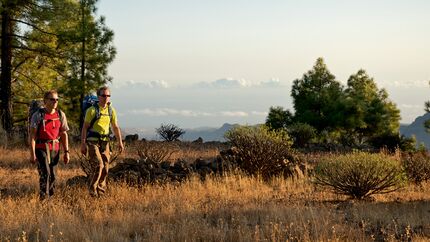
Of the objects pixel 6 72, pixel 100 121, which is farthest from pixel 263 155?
pixel 6 72

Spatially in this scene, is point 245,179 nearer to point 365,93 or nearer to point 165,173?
point 165,173

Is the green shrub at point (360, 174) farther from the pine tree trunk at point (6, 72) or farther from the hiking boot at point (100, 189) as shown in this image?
the pine tree trunk at point (6, 72)

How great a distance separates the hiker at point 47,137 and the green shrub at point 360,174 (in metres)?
5.53

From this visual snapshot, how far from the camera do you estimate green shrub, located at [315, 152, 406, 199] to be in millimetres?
10492

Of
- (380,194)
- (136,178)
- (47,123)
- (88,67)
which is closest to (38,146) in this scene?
(47,123)

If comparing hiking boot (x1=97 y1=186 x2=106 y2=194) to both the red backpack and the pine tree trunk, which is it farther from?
the pine tree trunk

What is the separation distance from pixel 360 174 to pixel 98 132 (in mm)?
5389

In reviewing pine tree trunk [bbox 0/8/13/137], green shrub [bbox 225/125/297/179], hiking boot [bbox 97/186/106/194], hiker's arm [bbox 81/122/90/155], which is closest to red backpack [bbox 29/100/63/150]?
hiker's arm [bbox 81/122/90/155]

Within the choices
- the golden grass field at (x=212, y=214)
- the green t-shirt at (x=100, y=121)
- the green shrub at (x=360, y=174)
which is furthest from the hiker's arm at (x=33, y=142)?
the green shrub at (x=360, y=174)

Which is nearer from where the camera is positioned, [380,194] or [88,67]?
[380,194]

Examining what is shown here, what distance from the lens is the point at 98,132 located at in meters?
9.16

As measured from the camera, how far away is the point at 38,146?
8.52 m

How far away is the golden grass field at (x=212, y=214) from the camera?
6.74 metres

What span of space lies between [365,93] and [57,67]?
29775mm
